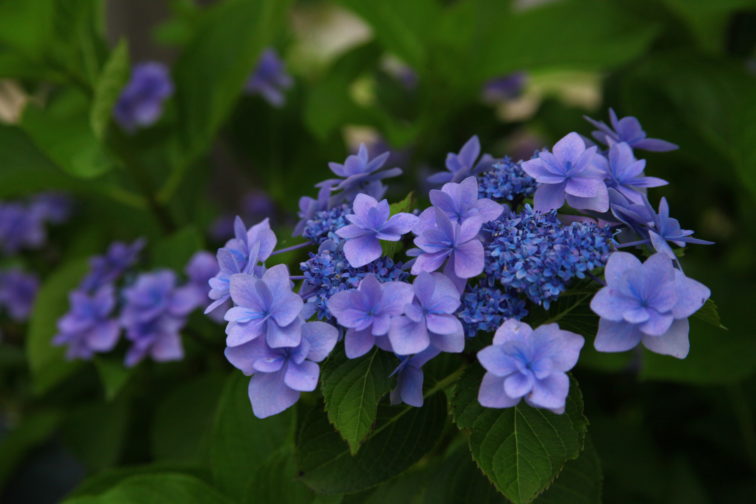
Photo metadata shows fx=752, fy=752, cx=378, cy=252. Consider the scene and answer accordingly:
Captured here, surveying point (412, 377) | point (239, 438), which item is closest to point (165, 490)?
point (239, 438)

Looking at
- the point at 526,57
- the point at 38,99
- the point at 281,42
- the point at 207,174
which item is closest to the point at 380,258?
the point at 526,57

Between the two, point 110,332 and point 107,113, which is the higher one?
point 107,113

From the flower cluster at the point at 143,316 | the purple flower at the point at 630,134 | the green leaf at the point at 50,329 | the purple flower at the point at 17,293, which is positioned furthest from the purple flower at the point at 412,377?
the purple flower at the point at 17,293

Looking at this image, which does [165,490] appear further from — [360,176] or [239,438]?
[360,176]

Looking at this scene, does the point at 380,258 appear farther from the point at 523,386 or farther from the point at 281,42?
the point at 281,42

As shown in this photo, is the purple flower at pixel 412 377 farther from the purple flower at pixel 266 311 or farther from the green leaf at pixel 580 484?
the green leaf at pixel 580 484
